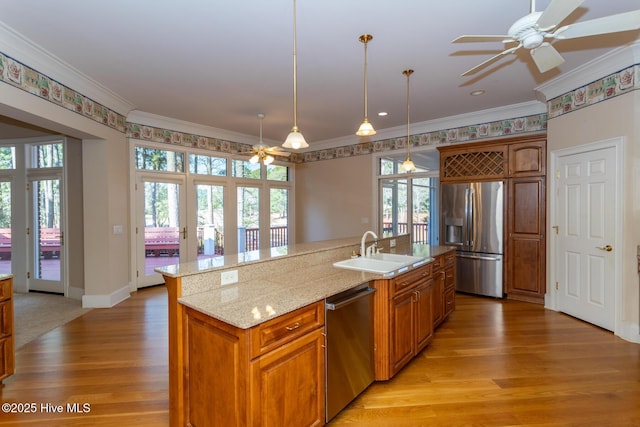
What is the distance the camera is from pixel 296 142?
95.7 inches

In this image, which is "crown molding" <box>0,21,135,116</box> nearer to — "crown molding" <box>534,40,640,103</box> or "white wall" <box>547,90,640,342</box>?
"crown molding" <box>534,40,640,103</box>

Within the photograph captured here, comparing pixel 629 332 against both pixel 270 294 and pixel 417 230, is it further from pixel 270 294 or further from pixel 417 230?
pixel 270 294

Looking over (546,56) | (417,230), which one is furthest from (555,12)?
(417,230)

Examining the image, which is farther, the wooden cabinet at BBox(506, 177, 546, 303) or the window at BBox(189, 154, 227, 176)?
the window at BBox(189, 154, 227, 176)

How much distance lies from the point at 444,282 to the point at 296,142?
93.5 inches

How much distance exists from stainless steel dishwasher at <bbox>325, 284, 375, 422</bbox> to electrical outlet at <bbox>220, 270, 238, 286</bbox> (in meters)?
0.65

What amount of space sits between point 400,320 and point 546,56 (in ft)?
6.98

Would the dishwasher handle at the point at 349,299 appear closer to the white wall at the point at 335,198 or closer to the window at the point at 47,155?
the white wall at the point at 335,198

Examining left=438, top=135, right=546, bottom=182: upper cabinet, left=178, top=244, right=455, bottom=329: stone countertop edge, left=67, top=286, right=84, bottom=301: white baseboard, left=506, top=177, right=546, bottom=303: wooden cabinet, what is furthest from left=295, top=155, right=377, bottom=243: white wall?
left=67, top=286, right=84, bottom=301: white baseboard

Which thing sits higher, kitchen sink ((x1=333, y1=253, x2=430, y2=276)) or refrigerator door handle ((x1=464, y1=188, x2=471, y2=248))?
refrigerator door handle ((x1=464, y1=188, x2=471, y2=248))

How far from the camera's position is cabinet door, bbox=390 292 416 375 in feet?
7.80

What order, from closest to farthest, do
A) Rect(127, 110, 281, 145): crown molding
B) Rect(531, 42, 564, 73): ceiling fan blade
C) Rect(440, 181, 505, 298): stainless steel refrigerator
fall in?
1. Rect(531, 42, 564, 73): ceiling fan blade
2. Rect(440, 181, 505, 298): stainless steel refrigerator
3. Rect(127, 110, 281, 145): crown molding

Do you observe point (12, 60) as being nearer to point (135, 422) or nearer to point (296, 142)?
point (296, 142)

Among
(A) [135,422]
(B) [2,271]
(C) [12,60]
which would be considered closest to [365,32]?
(C) [12,60]
